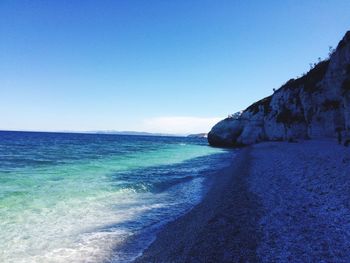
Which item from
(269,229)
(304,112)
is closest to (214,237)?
(269,229)

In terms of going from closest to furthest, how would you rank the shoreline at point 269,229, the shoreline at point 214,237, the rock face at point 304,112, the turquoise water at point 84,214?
the shoreline at point 269,229 < the shoreline at point 214,237 < the turquoise water at point 84,214 < the rock face at point 304,112

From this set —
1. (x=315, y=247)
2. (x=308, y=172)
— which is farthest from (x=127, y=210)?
(x=308, y=172)

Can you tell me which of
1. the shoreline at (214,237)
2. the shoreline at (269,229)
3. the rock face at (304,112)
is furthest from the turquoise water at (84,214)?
the rock face at (304,112)

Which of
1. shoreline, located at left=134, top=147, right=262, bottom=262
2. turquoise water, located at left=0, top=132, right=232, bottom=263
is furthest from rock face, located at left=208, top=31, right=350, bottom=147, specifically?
shoreline, located at left=134, top=147, right=262, bottom=262

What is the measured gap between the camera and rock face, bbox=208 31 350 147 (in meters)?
31.6

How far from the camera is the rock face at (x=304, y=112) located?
3161 centimetres

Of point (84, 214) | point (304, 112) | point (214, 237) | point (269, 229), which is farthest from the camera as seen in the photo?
point (304, 112)

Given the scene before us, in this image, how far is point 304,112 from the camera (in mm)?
43875

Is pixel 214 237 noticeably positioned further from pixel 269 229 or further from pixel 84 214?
pixel 84 214

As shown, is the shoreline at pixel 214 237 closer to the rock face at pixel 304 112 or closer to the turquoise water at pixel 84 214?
the turquoise water at pixel 84 214

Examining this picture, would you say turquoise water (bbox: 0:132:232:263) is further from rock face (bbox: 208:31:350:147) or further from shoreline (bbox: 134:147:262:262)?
rock face (bbox: 208:31:350:147)

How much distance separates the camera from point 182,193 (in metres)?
16.7

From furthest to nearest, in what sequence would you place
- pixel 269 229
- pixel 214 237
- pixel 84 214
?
1. pixel 84 214
2. pixel 269 229
3. pixel 214 237

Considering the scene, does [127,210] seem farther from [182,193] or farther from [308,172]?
[308,172]
